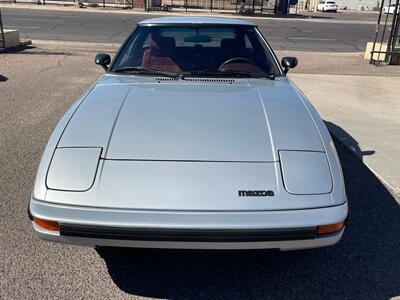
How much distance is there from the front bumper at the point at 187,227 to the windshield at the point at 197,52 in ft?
5.70

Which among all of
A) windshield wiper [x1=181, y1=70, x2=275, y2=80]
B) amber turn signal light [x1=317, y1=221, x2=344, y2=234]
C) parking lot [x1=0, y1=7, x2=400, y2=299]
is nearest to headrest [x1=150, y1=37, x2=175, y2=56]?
windshield wiper [x1=181, y1=70, x2=275, y2=80]

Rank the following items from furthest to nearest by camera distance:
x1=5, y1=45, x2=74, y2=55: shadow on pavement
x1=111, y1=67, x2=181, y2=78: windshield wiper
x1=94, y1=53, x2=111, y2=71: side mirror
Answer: x1=5, y1=45, x2=74, y2=55: shadow on pavement → x1=94, y1=53, x2=111, y2=71: side mirror → x1=111, y1=67, x2=181, y2=78: windshield wiper

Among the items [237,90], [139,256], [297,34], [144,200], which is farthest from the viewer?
[297,34]

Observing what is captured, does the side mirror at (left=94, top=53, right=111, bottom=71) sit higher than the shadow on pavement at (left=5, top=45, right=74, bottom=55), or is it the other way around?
the side mirror at (left=94, top=53, right=111, bottom=71)

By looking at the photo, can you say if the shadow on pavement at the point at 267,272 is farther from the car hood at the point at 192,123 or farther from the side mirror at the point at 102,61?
the side mirror at the point at 102,61

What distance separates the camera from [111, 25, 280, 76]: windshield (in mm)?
3682

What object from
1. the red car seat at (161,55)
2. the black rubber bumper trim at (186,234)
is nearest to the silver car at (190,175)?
the black rubber bumper trim at (186,234)

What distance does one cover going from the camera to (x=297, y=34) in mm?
20844

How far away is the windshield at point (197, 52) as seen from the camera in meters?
3.68

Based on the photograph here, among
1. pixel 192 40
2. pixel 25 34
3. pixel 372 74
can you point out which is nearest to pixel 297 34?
pixel 372 74

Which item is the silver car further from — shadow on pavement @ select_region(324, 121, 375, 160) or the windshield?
shadow on pavement @ select_region(324, 121, 375, 160)

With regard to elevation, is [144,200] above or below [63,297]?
above

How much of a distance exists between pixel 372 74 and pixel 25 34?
12800 millimetres

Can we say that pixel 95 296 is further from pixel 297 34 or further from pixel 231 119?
pixel 297 34
